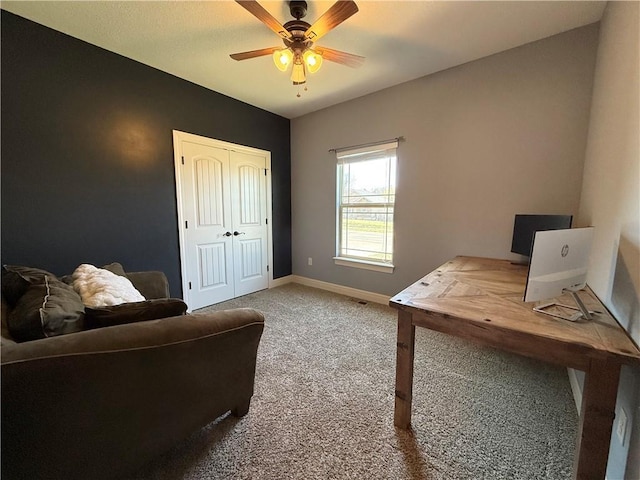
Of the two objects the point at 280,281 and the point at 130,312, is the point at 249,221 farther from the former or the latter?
the point at 130,312

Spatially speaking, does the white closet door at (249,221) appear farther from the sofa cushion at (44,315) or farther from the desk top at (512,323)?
the desk top at (512,323)

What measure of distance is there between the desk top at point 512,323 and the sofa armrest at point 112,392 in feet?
3.22

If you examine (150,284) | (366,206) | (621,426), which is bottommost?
(621,426)

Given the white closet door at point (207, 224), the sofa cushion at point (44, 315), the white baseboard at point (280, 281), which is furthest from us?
the white baseboard at point (280, 281)

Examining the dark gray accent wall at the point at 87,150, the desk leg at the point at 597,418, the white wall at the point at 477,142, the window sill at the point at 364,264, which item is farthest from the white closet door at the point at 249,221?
the desk leg at the point at 597,418

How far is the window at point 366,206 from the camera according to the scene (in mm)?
3277

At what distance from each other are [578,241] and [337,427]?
5.17 ft

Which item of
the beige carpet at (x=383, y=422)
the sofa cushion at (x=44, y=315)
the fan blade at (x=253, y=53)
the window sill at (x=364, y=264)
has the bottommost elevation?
the beige carpet at (x=383, y=422)

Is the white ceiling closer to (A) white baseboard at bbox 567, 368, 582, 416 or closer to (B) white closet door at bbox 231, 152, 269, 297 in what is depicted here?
(B) white closet door at bbox 231, 152, 269, 297

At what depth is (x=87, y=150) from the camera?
7.65ft

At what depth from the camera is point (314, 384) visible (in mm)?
1829

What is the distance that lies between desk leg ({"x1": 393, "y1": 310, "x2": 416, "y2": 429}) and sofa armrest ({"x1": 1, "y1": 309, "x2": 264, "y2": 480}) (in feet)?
2.69

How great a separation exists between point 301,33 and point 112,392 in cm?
227

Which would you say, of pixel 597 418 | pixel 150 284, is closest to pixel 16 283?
pixel 150 284
